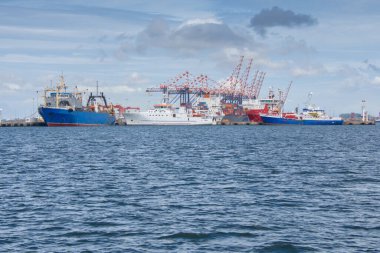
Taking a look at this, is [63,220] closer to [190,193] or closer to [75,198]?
[75,198]

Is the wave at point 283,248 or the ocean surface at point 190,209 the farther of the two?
the ocean surface at point 190,209

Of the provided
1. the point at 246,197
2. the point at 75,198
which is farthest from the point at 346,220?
the point at 75,198

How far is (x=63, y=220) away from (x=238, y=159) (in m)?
37.5

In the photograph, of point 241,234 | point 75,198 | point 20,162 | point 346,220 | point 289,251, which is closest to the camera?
point 289,251

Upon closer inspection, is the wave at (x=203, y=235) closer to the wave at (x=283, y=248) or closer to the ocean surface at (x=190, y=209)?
the ocean surface at (x=190, y=209)

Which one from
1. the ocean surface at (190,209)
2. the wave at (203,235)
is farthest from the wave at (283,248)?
the wave at (203,235)

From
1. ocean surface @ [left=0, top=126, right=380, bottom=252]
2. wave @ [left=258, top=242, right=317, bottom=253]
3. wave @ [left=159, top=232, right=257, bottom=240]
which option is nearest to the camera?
wave @ [left=258, top=242, right=317, bottom=253]

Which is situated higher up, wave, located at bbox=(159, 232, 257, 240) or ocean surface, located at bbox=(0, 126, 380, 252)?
ocean surface, located at bbox=(0, 126, 380, 252)

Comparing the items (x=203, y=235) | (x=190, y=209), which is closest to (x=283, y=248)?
(x=203, y=235)

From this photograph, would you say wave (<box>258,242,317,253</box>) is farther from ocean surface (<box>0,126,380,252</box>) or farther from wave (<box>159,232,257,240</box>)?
wave (<box>159,232,257,240</box>)

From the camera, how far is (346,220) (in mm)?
27844

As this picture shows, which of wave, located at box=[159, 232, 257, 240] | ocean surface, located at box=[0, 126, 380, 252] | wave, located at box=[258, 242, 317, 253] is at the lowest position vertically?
A: wave, located at box=[258, 242, 317, 253]

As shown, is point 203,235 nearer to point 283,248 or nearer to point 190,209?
point 283,248

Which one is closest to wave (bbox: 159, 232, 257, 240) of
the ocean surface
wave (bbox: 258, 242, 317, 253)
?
the ocean surface
